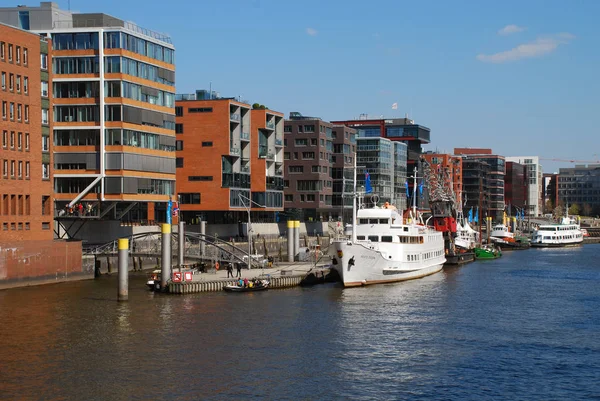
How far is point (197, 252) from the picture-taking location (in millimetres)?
127750

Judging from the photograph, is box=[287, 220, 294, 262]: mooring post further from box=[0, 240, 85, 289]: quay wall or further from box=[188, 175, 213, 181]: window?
box=[0, 240, 85, 289]: quay wall

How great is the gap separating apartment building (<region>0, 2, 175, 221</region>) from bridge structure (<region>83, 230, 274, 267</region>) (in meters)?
5.53

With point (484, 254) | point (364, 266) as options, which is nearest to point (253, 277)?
point (364, 266)

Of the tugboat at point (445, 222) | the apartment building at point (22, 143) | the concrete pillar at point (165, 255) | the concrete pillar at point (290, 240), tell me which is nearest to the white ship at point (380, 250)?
the concrete pillar at point (165, 255)

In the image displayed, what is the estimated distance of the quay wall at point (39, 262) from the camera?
88375mm

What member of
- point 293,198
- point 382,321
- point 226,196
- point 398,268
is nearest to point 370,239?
point 398,268

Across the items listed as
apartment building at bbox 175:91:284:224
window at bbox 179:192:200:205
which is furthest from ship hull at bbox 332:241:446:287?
window at bbox 179:192:200:205

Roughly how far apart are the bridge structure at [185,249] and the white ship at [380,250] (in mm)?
13362

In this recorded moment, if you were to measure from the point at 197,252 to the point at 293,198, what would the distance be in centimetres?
5579

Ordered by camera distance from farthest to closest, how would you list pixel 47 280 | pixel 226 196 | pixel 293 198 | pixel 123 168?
pixel 293 198 → pixel 226 196 → pixel 123 168 → pixel 47 280

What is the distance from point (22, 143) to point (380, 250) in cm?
4056

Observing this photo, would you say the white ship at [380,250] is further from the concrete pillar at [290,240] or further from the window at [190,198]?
the window at [190,198]

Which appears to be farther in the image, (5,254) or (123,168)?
(123,168)

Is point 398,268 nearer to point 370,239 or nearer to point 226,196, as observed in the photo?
point 370,239
